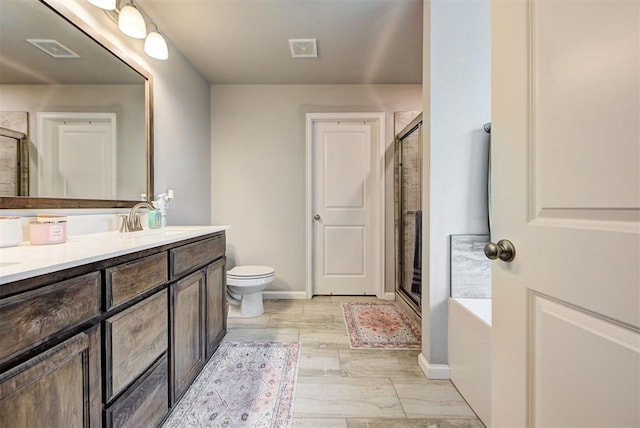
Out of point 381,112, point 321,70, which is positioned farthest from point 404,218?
point 321,70

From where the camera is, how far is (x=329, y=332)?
225cm

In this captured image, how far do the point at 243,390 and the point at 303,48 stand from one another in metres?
2.51

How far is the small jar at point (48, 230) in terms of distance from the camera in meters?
1.12

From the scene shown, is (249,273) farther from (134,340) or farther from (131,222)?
(134,340)

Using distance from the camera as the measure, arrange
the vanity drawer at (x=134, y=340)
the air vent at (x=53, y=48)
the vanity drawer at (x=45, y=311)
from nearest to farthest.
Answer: the vanity drawer at (x=45, y=311) < the vanity drawer at (x=134, y=340) < the air vent at (x=53, y=48)

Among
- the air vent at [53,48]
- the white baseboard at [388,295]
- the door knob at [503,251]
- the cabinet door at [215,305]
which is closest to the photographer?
the door knob at [503,251]

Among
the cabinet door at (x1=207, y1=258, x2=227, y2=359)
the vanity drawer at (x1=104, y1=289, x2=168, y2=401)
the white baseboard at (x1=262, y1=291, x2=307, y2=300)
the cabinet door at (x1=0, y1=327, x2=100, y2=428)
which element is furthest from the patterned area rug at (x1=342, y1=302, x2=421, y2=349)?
the cabinet door at (x1=0, y1=327, x2=100, y2=428)

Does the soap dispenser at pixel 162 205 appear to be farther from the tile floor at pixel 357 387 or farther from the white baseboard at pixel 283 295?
the white baseboard at pixel 283 295

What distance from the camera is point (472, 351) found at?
4.58ft

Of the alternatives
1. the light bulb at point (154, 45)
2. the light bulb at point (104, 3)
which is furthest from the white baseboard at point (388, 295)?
the light bulb at point (104, 3)

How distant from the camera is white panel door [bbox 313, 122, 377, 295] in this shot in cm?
312

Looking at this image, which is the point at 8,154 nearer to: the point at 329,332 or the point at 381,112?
the point at 329,332

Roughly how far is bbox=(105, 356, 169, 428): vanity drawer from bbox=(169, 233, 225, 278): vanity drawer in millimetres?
402

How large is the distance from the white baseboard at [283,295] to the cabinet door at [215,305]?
103 centimetres
